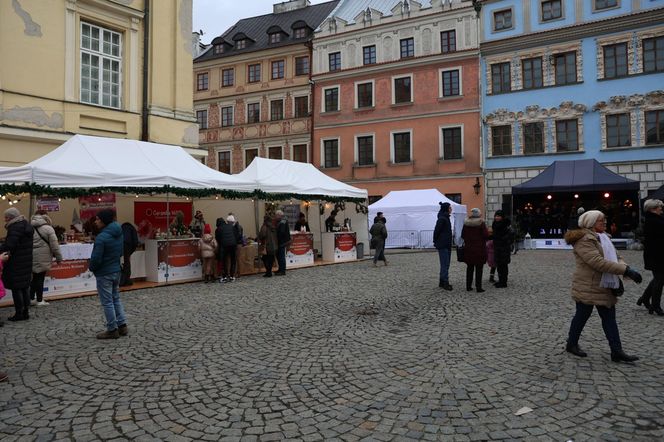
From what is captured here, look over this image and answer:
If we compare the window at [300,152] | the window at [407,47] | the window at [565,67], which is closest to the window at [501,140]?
the window at [565,67]

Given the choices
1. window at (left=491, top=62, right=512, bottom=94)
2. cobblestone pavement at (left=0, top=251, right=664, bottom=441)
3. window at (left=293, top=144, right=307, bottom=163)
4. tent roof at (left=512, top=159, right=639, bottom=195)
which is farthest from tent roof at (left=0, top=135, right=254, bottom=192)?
window at (left=491, top=62, right=512, bottom=94)

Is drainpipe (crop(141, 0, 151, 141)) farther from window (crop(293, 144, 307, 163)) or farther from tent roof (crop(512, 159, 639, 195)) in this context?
window (crop(293, 144, 307, 163))

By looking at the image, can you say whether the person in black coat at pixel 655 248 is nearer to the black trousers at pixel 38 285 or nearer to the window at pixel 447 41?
the black trousers at pixel 38 285

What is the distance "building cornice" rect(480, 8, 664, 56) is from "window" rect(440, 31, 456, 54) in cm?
172

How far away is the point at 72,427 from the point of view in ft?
12.0

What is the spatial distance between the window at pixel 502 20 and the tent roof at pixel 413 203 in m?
10.1

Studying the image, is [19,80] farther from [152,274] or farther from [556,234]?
[556,234]

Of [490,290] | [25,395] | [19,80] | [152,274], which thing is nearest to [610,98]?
[490,290]

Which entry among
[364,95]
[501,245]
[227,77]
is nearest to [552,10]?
[364,95]

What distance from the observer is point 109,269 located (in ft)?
20.5

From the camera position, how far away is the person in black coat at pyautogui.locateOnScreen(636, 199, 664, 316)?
702 centimetres

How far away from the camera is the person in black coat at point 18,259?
7.18 meters

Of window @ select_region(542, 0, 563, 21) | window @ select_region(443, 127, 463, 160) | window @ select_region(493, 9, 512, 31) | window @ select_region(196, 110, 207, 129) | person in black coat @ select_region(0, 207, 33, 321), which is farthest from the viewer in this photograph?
window @ select_region(196, 110, 207, 129)

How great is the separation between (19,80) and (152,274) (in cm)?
692
